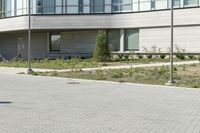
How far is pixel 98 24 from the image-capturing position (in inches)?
1828

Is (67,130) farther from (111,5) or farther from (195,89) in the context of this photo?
(111,5)

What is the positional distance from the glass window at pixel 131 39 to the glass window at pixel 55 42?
343 inches

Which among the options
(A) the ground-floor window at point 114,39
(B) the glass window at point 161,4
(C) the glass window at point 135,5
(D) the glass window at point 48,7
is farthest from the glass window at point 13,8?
(B) the glass window at point 161,4

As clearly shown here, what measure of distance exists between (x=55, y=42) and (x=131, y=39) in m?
10.1

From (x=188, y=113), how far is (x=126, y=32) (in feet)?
112

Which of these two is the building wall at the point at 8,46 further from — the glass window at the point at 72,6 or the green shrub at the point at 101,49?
the green shrub at the point at 101,49

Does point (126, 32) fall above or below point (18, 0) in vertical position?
below

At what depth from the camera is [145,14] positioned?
1721 inches

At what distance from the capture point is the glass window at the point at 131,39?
148 ft

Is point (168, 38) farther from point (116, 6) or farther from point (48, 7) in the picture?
point (48, 7)

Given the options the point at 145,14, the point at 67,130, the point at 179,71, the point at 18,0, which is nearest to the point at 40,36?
the point at 18,0

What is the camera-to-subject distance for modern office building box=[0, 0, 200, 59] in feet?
134

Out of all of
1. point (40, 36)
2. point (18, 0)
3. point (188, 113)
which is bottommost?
point (188, 113)

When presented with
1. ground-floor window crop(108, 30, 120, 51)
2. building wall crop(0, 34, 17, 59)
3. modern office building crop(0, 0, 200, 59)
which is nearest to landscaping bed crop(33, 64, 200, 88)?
modern office building crop(0, 0, 200, 59)
